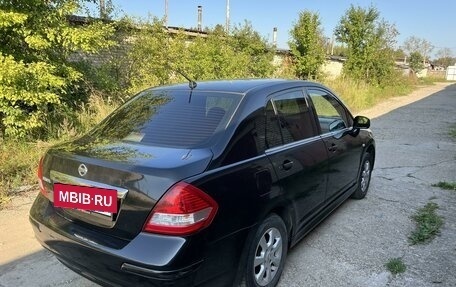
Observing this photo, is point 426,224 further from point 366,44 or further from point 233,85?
point 366,44

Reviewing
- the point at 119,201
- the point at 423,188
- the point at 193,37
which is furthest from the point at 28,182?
the point at 193,37

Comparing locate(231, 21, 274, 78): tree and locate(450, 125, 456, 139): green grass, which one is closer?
locate(450, 125, 456, 139): green grass

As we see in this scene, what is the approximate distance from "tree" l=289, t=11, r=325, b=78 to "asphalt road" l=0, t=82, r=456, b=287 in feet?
42.5

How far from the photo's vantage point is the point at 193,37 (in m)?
13.2

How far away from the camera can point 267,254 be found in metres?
2.85

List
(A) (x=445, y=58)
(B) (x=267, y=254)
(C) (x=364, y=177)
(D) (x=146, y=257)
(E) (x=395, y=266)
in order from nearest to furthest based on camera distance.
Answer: (D) (x=146, y=257) < (B) (x=267, y=254) < (E) (x=395, y=266) < (C) (x=364, y=177) < (A) (x=445, y=58)

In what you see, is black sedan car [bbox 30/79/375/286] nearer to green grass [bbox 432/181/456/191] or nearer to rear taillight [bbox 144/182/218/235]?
rear taillight [bbox 144/182/218/235]

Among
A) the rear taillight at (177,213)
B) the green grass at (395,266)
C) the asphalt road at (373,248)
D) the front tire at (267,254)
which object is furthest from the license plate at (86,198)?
the green grass at (395,266)

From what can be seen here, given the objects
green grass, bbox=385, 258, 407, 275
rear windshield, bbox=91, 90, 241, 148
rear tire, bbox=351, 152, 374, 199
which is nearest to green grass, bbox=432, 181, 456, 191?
rear tire, bbox=351, 152, 374, 199

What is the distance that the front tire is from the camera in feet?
8.66

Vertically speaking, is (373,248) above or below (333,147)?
below

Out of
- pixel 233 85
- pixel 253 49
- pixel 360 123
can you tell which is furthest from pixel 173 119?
pixel 253 49

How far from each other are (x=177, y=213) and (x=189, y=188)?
0.15 m

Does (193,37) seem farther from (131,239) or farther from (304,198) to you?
(131,239)
